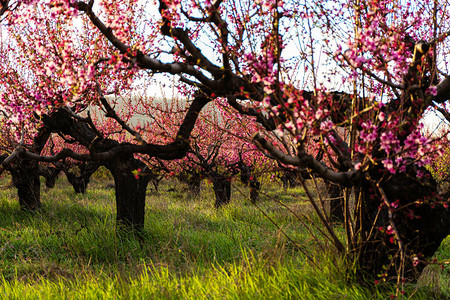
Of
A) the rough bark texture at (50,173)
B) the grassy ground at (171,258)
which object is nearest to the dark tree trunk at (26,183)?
the grassy ground at (171,258)

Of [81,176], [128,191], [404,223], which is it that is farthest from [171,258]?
[81,176]

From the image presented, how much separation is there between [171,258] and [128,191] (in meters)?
2.26

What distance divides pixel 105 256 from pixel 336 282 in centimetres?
432

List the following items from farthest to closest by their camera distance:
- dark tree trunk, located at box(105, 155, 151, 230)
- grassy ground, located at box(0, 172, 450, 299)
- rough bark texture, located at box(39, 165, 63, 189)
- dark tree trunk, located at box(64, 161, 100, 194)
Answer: rough bark texture, located at box(39, 165, 63, 189) → dark tree trunk, located at box(64, 161, 100, 194) → dark tree trunk, located at box(105, 155, 151, 230) → grassy ground, located at box(0, 172, 450, 299)

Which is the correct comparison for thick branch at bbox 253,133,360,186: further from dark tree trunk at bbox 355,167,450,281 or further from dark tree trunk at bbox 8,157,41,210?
dark tree trunk at bbox 8,157,41,210

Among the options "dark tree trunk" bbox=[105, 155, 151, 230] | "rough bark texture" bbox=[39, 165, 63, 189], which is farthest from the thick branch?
"rough bark texture" bbox=[39, 165, 63, 189]

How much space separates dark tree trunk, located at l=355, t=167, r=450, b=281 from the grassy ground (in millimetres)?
307

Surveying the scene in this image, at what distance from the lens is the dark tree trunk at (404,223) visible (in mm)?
4105

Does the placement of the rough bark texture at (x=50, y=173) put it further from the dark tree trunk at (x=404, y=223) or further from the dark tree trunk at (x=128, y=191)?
the dark tree trunk at (x=404, y=223)

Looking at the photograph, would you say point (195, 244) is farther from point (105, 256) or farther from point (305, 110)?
point (305, 110)

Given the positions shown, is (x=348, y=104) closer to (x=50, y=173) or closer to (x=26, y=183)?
(x=26, y=183)

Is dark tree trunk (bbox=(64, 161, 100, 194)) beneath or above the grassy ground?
above

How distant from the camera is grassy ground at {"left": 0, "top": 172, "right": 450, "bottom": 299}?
4.28m

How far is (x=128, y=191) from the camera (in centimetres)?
767
